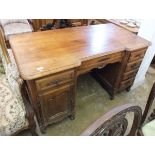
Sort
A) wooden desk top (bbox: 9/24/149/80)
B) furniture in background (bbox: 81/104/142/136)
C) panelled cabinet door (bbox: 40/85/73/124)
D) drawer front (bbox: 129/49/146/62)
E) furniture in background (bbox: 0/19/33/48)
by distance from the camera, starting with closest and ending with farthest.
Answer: furniture in background (bbox: 81/104/142/136)
wooden desk top (bbox: 9/24/149/80)
panelled cabinet door (bbox: 40/85/73/124)
drawer front (bbox: 129/49/146/62)
furniture in background (bbox: 0/19/33/48)

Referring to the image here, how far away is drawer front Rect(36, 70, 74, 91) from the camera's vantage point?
1120mm

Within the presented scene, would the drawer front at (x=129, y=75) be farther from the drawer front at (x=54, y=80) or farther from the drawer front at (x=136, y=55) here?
the drawer front at (x=54, y=80)

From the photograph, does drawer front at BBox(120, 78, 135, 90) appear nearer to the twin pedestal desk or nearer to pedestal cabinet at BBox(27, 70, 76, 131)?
the twin pedestal desk

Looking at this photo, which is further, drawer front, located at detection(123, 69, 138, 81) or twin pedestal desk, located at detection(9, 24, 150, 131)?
drawer front, located at detection(123, 69, 138, 81)

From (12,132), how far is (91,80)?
130 cm

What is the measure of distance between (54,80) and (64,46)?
37 centimetres

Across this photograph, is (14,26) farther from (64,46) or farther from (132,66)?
(132,66)

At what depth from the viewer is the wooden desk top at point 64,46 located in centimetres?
111

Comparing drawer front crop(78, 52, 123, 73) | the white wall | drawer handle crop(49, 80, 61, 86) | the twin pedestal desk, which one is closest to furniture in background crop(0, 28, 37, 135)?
the twin pedestal desk

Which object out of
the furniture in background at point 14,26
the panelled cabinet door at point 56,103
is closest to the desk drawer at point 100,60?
the panelled cabinet door at point 56,103

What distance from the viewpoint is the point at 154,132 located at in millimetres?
1059

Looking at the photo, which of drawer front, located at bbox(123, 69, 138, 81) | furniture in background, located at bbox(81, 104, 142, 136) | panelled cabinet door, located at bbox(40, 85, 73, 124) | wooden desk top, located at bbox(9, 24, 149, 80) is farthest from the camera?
drawer front, located at bbox(123, 69, 138, 81)

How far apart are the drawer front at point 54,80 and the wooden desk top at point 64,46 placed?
7 cm
